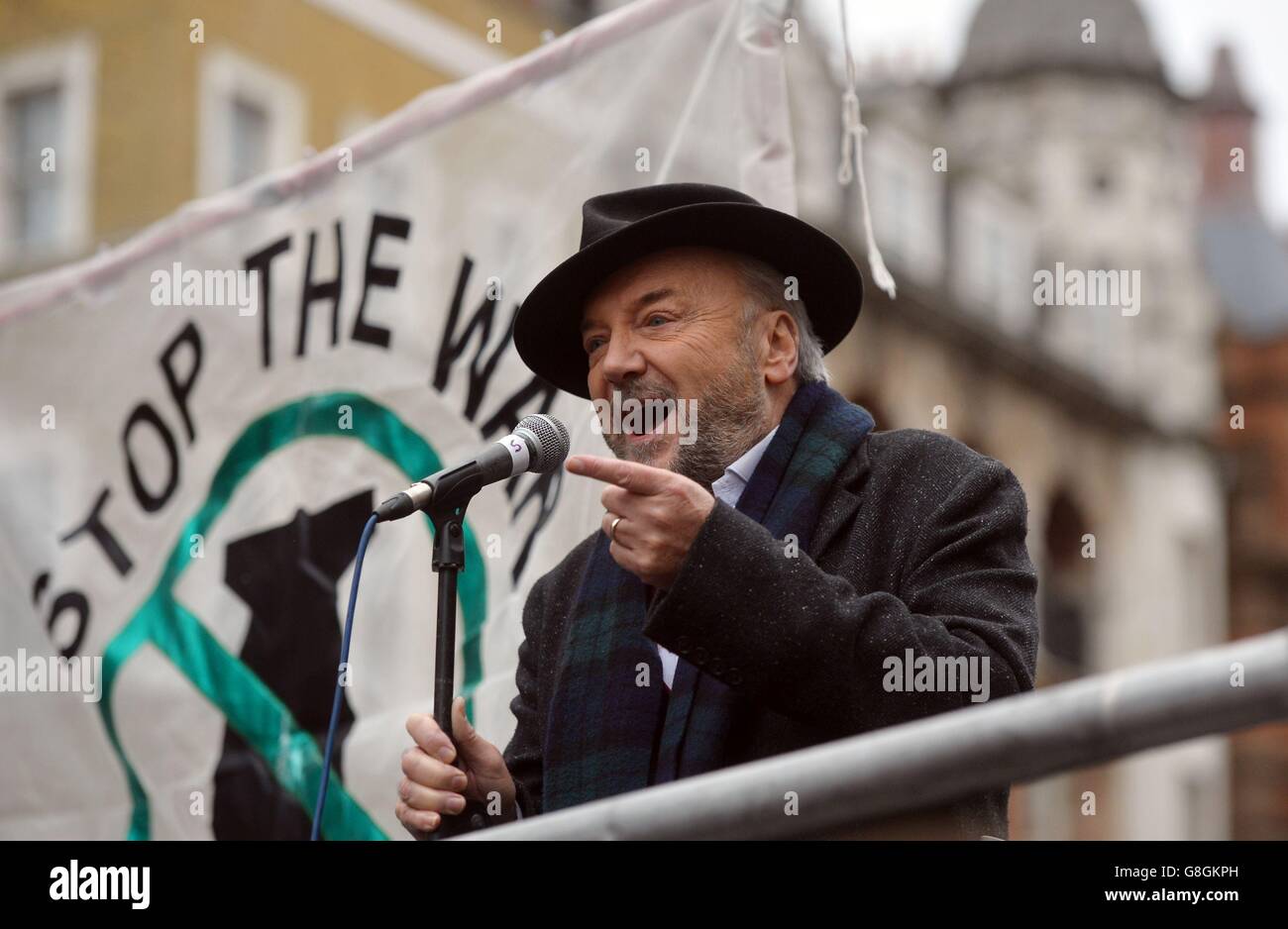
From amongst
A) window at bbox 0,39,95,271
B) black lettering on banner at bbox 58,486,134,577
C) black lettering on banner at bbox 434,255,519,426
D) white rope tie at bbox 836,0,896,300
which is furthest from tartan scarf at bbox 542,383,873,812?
window at bbox 0,39,95,271

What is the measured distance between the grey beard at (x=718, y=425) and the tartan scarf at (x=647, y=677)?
0.06 meters

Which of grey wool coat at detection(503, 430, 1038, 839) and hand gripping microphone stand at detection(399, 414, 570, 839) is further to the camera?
hand gripping microphone stand at detection(399, 414, 570, 839)

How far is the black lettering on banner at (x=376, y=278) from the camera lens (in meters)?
4.99

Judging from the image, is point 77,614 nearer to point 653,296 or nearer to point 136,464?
point 136,464

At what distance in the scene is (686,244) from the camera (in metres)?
3.69

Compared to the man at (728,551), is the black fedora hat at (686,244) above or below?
above

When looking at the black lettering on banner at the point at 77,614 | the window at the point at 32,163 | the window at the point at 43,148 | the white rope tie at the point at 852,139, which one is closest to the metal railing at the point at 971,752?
the white rope tie at the point at 852,139

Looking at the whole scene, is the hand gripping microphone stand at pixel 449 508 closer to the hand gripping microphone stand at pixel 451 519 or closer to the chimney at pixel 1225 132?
the hand gripping microphone stand at pixel 451 519

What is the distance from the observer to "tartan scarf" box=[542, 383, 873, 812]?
3379 millimetres

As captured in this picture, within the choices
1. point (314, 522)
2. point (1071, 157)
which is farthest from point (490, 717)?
point (1071, 157)

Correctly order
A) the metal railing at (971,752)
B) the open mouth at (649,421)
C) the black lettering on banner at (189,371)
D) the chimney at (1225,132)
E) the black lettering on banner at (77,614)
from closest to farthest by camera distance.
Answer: the metal railing at (971,752), the open mouth at (649,421), the black lettering on banner at (189,371), the black lettering on banner at (77,614), the chimney at (1225,132)

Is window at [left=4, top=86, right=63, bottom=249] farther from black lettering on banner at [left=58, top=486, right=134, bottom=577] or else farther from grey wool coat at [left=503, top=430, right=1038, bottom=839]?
grey wool coat at [left=503, top=430, right=1038, bottom=839]

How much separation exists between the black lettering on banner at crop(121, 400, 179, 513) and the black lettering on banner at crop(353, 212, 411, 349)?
67 cm

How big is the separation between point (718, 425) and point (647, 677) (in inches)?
16.7
